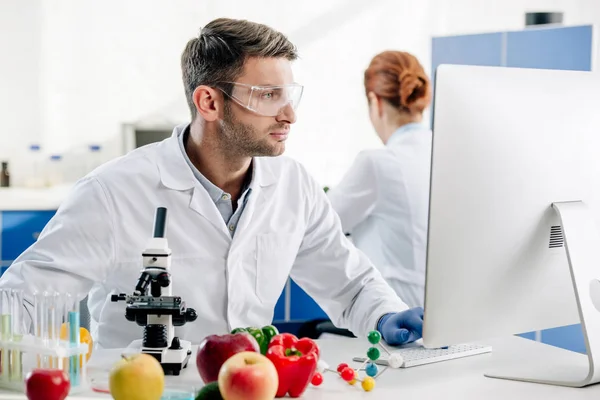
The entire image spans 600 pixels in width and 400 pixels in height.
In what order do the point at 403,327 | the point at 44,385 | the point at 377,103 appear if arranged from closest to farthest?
the point at 44,385 → the point at 403,327 → the point at 377,103

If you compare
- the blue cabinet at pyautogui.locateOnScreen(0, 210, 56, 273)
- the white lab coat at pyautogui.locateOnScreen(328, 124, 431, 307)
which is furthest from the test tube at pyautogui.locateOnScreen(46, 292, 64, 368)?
the blue cabinet at pyautogui.locateOnScreen(0, 210, 56, 273)

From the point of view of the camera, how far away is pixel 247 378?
1.33 metres

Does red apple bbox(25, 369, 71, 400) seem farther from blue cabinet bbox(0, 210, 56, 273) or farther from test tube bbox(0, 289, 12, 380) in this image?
blue cabinet bbox(0, 210, 56, 273)

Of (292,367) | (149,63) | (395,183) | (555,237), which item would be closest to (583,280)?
(555,237)

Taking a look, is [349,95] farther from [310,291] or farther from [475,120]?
[475,120]

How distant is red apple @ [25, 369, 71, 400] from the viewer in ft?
4.34

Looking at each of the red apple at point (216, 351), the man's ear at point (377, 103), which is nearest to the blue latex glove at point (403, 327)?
the red apple at point (216, 351)

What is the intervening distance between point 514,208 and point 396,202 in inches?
61.7

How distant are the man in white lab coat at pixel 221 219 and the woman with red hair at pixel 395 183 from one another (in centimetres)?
88

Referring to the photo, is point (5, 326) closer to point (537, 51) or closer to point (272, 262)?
point (272, 262)

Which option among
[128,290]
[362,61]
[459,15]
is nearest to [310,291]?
[128,290]

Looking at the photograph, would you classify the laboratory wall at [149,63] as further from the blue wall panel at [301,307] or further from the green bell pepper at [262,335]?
the green bell pepper at [262,335]

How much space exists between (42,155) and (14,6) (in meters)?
0.79

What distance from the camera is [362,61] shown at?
17.3ft
